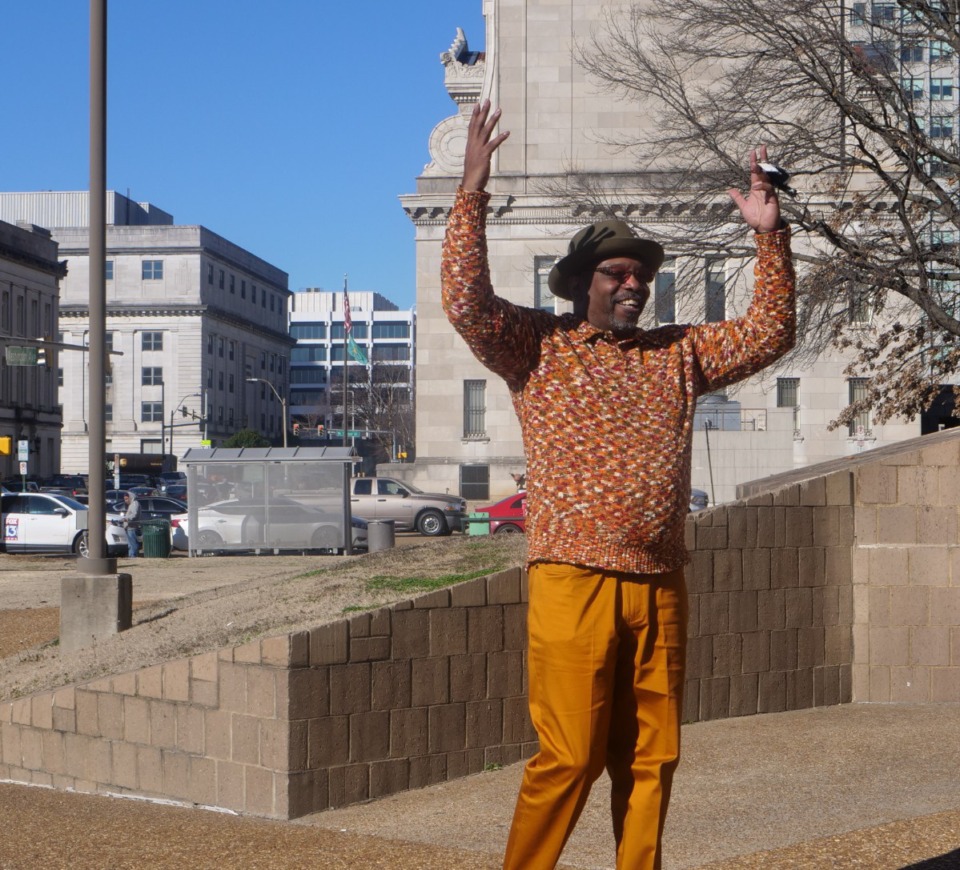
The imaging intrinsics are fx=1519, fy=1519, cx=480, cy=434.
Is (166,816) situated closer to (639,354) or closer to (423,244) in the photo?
(639,354)

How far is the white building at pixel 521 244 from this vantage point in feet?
152

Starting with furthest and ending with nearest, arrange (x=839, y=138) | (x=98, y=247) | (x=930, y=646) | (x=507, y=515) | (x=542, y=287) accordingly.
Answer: (x=542, y=287) → (x=507, y=515) → (x=839, y=138) → (x=98, y=247) → (x=930, y=646)

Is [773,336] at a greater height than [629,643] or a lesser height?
greater

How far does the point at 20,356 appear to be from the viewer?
3544cm

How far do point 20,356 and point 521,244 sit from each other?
18.7 metres

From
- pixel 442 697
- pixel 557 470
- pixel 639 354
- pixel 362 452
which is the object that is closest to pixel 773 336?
pixel 639 354

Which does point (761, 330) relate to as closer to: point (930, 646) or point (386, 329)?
point (930, 646)

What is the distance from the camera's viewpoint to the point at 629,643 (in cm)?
410

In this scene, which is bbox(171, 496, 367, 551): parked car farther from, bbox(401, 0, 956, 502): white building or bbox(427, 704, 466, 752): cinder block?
bbox(427, 704, 466, 752): cinder block

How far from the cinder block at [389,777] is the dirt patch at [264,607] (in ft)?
2.42

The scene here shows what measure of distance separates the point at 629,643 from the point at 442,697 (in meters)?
3.48

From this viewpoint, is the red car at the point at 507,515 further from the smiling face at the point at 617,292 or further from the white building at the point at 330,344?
the white building at the point at 330,344

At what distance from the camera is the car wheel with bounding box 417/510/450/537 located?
38500mm

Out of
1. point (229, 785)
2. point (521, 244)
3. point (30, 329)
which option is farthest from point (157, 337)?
point (229, 785)
